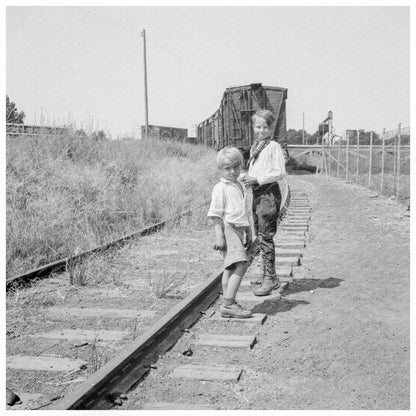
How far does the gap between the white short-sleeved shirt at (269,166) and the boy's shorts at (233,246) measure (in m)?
0.67

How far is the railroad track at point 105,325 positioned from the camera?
3178 millimetres

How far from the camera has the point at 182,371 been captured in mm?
3377

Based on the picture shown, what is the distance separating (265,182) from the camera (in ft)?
16.5

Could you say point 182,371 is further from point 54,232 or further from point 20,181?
point 20,181

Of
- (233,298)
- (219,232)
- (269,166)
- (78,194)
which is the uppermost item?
(269,166)

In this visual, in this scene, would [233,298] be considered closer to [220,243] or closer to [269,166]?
[220,243]

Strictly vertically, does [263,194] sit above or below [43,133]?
below

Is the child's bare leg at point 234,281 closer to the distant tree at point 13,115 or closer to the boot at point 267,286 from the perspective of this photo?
the boot at point 267,286

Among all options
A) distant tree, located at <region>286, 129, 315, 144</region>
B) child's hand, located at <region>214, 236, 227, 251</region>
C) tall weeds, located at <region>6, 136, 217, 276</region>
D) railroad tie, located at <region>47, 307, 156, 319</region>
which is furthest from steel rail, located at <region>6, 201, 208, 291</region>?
distant tree, located at <region>286, 129, 315, 144</region>

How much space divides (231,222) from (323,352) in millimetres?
1303

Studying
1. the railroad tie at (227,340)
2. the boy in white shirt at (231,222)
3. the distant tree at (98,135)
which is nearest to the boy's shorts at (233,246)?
the boy in white shirt at (231,222)

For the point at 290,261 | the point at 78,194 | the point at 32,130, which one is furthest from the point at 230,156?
the point at 32,130
